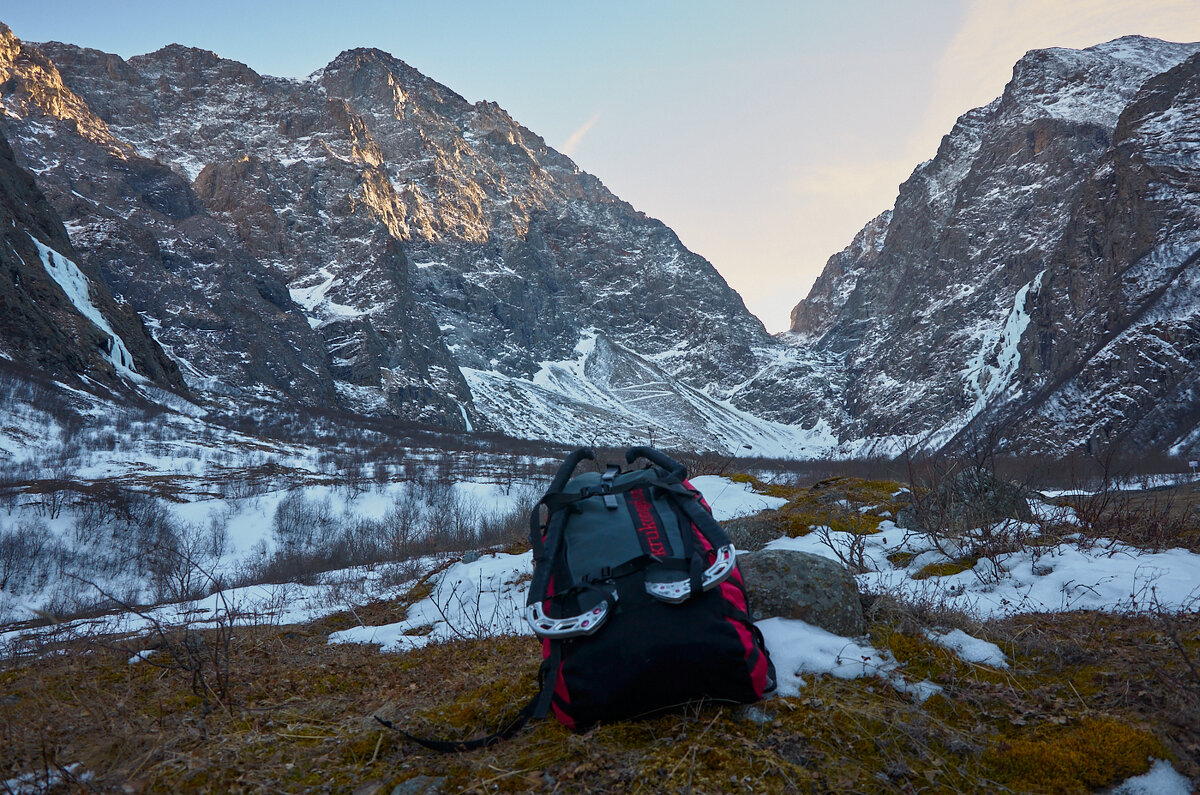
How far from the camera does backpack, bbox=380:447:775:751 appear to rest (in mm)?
2236

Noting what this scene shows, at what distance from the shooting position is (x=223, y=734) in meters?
2.56

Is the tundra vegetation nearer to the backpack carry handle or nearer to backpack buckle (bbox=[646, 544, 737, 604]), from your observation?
backpack buckle (bbox=[646, 544, 737, 604])

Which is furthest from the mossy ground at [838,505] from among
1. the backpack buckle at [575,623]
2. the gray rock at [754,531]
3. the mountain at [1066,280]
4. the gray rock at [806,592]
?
the backpack buckle at [575,623]

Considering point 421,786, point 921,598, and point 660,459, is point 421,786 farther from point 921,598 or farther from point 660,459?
point 921,598

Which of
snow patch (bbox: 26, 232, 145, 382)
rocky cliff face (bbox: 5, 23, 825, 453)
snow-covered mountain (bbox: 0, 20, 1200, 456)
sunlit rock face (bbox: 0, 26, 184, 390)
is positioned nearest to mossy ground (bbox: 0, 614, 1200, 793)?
snow-covered mountain (bbox: 0, 20, 1200, 456)

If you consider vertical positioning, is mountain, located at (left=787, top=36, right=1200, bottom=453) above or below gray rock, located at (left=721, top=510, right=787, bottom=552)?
above

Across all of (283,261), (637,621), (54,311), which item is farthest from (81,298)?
(637,621)

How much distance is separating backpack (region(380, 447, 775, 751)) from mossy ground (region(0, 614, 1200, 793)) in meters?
0.13

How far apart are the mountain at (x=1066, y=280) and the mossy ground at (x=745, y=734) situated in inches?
148

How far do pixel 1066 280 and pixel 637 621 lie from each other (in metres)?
144

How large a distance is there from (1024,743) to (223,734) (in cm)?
329

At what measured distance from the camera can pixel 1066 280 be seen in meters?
111

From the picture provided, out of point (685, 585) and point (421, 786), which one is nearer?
point (421, 786)

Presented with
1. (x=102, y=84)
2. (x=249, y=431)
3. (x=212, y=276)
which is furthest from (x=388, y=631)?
(x=102, y=84)
